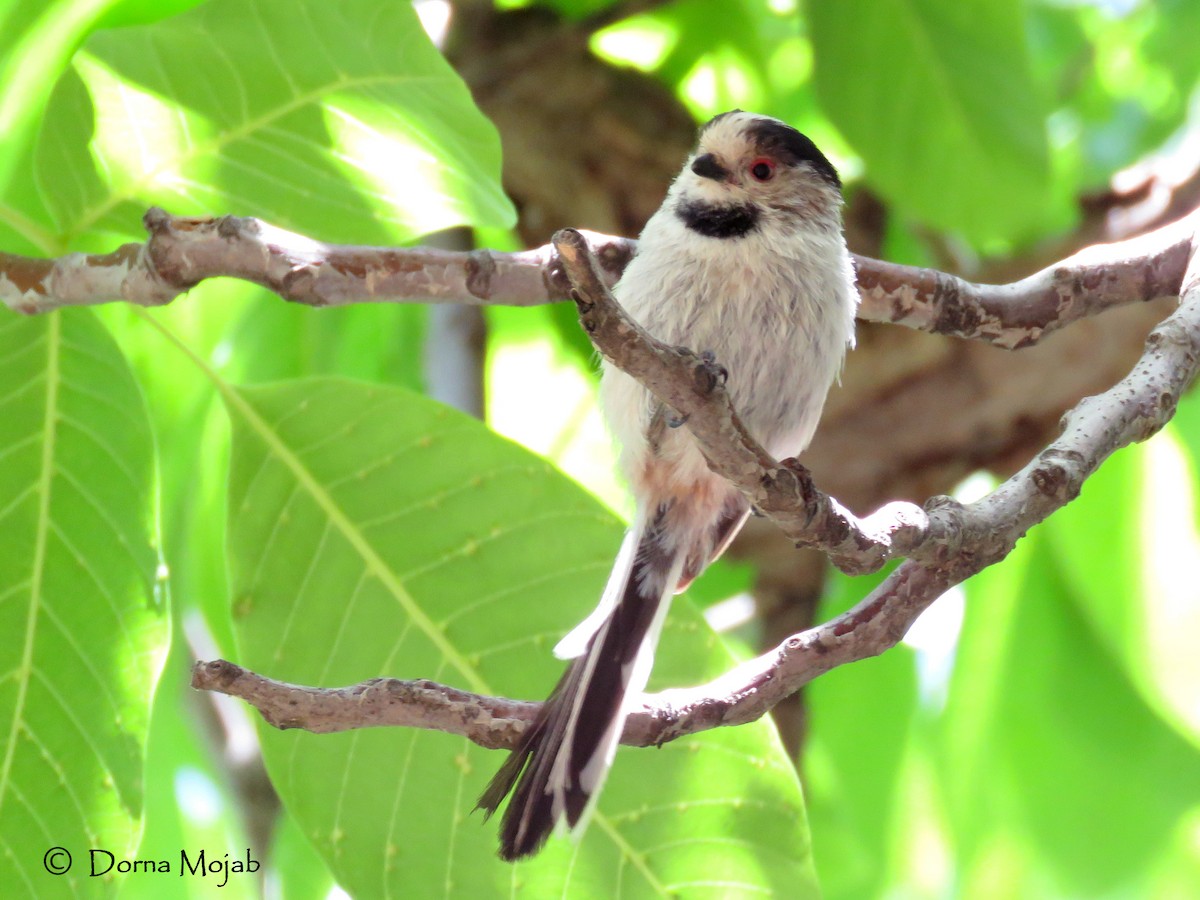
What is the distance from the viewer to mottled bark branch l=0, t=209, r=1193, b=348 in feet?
4.67

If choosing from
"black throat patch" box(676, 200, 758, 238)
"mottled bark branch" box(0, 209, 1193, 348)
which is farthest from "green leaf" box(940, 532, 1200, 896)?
"black throat patch" box(676, 200, 758, 238)

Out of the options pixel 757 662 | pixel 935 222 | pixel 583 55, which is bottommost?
pixel 757 662

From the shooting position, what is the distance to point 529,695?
1794mm

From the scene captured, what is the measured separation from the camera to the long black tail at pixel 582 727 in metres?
1.38

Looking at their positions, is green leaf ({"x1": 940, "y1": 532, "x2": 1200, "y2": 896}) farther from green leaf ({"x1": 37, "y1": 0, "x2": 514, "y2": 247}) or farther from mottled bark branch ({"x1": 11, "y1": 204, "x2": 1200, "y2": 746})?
green leaf ({"x1": 37, "y1": 0, "x2": 514, "y2": 247})

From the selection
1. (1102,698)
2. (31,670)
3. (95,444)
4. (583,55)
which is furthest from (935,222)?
(31,670)

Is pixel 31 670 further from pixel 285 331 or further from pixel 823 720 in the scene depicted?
pixel 823 720

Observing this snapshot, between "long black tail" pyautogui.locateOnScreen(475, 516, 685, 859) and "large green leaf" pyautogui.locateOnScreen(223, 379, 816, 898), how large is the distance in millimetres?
114

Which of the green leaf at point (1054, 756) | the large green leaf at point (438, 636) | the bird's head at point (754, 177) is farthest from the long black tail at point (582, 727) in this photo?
the green leaf at point (1054, 756)

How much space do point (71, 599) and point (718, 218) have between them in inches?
45.1

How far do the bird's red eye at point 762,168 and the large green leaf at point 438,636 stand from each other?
0.63 metres

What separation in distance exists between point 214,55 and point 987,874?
2.77m

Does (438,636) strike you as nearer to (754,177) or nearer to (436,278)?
(436,278)

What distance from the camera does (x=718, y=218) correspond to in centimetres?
195
